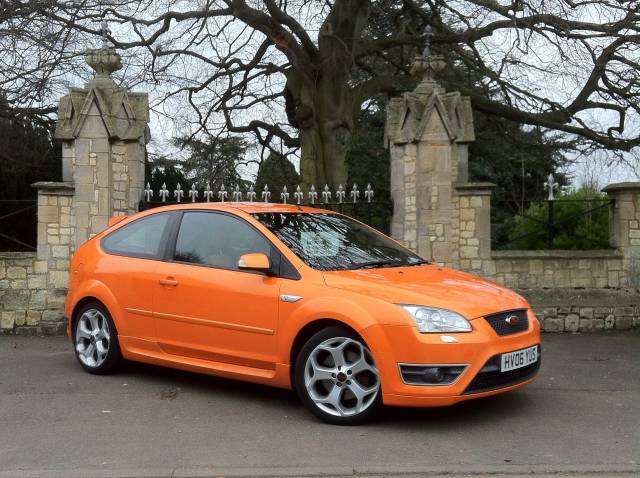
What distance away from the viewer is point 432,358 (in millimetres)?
4777

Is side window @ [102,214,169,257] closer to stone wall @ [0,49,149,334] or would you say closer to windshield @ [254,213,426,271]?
windshield @ [254,213,426,271]

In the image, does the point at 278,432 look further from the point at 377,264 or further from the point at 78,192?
the point at 78,192

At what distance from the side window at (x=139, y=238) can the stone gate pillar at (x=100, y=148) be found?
277 centimetres

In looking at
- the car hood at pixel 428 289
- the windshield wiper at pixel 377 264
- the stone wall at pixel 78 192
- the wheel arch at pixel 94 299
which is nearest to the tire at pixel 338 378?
the car hood at pixel 428 289

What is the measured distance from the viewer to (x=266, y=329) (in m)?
5.47

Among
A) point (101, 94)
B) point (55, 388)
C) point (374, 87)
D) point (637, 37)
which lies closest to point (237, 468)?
point (55, 388)

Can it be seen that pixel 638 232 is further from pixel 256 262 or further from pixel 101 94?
pixel 101 94

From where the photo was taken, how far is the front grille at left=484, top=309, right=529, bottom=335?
5062 millimetres

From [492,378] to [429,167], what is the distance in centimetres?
493

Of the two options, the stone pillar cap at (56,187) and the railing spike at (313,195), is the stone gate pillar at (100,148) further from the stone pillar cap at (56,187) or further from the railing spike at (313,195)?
the railing spike at (313,195)

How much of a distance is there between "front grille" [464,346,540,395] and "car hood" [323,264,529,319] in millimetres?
354

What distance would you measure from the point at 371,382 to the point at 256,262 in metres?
1.25

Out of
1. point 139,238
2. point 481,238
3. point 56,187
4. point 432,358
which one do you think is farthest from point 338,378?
point 56,187

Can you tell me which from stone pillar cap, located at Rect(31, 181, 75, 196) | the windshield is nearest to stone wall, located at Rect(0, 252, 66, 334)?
stone pillar cap, located at Rect(31, 181, 75, 196)
